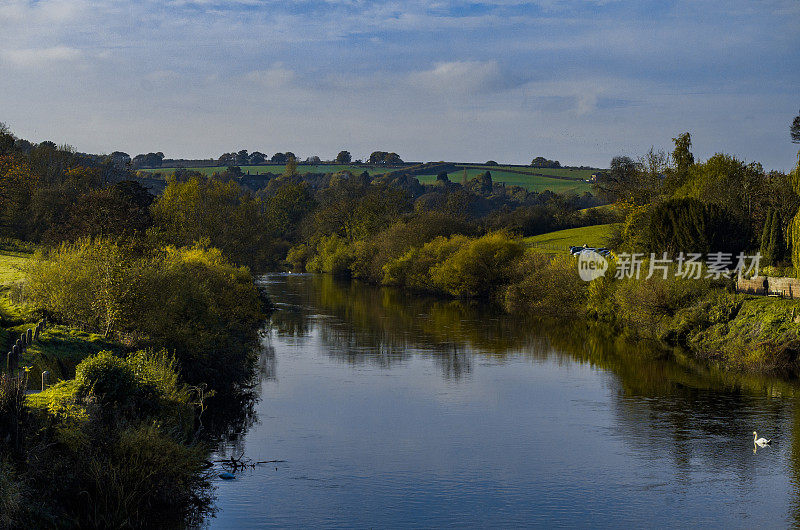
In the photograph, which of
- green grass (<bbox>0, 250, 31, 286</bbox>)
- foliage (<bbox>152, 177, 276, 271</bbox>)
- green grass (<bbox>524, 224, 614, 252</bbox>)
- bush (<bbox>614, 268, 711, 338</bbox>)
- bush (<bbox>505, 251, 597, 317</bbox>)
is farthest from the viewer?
green grass (<bbox>524, 224, 614, 252</bbox>)

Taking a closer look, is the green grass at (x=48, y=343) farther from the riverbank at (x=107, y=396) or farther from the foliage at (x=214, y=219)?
the foliage at (x=214, y=219)

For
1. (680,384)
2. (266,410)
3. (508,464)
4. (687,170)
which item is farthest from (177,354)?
(687,170)

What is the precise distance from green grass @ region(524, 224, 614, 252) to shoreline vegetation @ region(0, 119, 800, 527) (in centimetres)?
48

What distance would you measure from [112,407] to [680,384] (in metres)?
23.0

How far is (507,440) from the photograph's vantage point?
79.3ft

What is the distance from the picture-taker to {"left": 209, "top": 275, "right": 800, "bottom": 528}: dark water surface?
725 inches

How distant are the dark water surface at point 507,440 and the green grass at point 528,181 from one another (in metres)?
117

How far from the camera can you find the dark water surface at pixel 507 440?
60.4 ft

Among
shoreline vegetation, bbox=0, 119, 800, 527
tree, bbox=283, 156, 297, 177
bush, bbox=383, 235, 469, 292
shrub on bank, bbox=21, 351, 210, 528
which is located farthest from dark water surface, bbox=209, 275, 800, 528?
tree, bbox=283, 156, 297, 177

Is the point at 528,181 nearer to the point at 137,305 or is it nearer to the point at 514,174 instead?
the point at 514,174

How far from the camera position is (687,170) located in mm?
64562

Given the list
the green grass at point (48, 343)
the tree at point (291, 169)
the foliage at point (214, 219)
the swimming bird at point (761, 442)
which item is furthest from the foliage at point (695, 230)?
the tree at point (291, 169)

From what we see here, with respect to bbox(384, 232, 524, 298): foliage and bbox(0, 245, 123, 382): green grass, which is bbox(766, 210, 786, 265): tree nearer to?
bbox(384, 232, 524, 298): foliage

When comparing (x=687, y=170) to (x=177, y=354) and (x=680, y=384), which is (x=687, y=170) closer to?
(x=680, y=384)
